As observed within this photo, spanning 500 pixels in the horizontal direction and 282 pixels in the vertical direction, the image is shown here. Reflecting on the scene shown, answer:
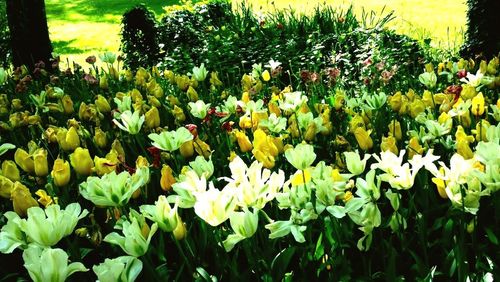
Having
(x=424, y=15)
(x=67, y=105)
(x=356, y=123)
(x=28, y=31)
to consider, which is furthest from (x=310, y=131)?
(x=424, y=15)

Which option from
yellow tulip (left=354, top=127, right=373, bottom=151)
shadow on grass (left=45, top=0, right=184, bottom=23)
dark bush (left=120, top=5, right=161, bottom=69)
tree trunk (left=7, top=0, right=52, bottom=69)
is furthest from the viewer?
shadow on grass (left=45, top=0, right=184, bottom=23)

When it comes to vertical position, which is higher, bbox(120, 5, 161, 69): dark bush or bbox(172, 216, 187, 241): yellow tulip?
bbox(172, 216, 187, 241): yellow tulip

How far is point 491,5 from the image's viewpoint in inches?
209

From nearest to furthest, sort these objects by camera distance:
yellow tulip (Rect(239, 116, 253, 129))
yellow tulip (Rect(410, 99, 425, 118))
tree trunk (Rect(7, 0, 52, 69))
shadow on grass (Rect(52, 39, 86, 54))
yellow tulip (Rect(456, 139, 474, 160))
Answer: yellow tulip (Rect(456, 139, 474, 160)) < yellow tulip (Rect(410, 99, 425, 118)) < yellow tulip (Rect(239, 116, 253, 129)) < tree trunk (Rect(7, 0, 52, 69)) < shadow on grass (Rect(52, 39, 86, 54))

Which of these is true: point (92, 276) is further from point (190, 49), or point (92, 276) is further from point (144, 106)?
point (190, 49)

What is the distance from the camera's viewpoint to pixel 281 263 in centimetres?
152

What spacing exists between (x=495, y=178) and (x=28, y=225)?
112cm

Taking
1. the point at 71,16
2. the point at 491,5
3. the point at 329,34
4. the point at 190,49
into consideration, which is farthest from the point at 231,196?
the point at 71,16

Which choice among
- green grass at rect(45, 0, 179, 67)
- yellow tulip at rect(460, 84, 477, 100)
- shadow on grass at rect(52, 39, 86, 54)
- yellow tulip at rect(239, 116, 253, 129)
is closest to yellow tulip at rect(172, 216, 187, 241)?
yellow tulip at rect(239, 116, 253, 129)

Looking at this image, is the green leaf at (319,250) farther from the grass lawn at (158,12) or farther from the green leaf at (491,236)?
the grass lawn at (158,12)

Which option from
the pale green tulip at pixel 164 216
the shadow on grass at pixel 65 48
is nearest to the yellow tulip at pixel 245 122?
the pale green tulip at pixel 164 216

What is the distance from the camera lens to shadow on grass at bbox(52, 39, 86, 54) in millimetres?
10836

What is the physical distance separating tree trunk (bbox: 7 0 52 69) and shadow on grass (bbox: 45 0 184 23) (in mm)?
7876

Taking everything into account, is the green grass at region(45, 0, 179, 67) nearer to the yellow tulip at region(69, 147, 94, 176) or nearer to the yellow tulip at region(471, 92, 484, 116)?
the yellow tulip at region(69, 147, 94, 176)
